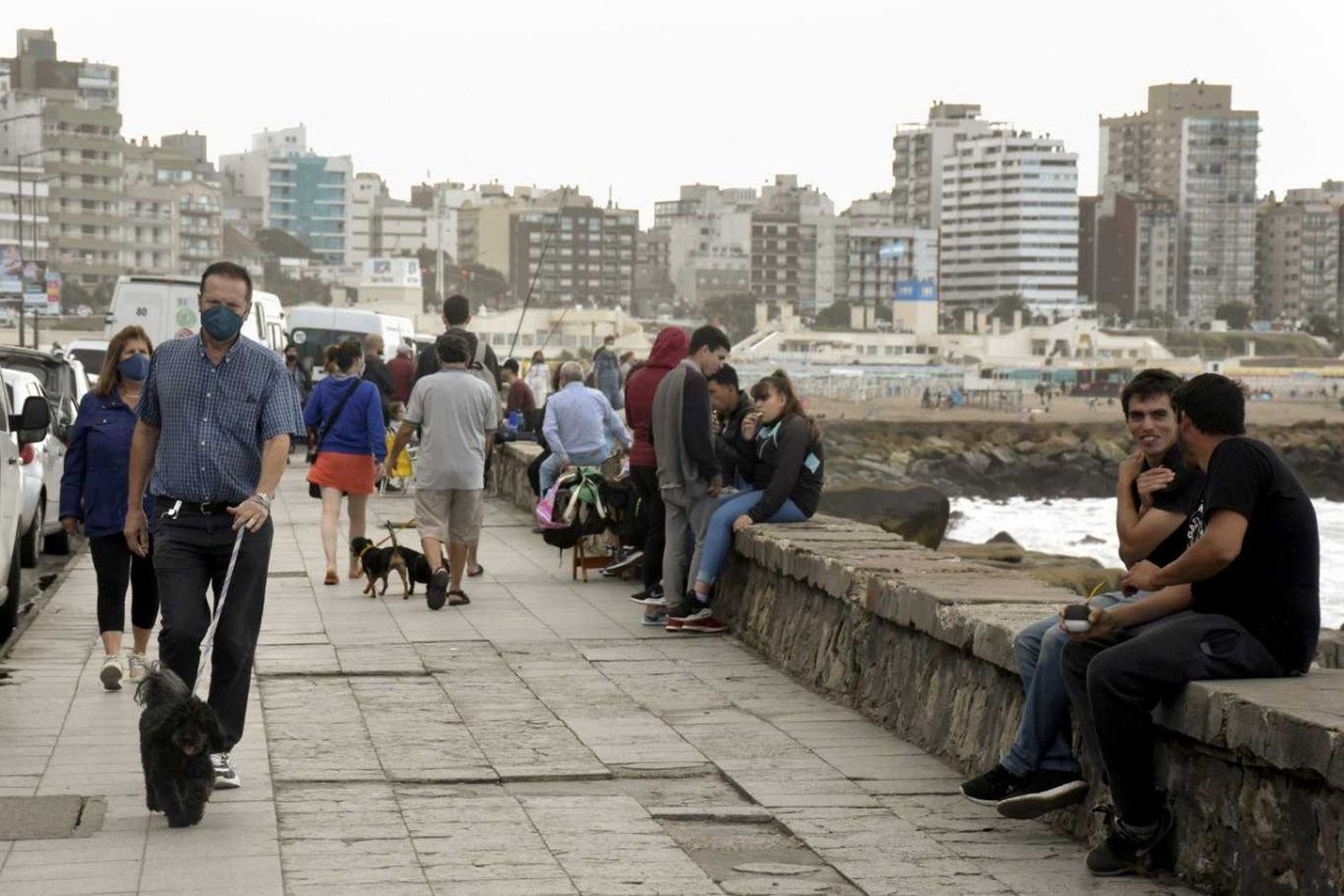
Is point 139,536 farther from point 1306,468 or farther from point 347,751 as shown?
point 1306,468

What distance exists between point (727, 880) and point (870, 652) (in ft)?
10.5

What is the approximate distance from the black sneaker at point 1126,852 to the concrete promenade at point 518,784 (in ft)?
0.18

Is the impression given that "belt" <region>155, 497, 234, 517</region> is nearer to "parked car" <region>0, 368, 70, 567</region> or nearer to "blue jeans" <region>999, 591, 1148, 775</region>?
"blue jeans" <region>999, 591, 1148, 775</region>

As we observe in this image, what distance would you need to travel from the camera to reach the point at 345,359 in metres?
15.2

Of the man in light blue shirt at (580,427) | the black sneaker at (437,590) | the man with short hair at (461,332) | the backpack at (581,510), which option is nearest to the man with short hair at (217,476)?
the black sneaker at (437,590)

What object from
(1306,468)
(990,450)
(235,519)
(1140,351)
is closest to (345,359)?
(235,519)

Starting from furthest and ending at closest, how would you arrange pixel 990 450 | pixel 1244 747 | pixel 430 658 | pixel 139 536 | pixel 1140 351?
pixel 1140 351
pixel 990 450
pixel 430 658
pixel 139 536
pixel 1244 747

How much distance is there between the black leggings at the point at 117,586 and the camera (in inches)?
396

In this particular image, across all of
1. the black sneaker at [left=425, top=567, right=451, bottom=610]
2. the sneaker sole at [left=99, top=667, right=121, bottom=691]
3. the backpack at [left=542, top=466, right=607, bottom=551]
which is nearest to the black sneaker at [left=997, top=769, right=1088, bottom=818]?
the sneaker sole at [left=99, top=667, right=121, bottom=691]

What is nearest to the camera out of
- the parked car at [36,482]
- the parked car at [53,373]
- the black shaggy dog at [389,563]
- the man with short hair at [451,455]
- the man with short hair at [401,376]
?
the man with short hair at [451,455]

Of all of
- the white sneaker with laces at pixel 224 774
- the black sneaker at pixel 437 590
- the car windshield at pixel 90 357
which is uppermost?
the car windshield at pixel 90 357

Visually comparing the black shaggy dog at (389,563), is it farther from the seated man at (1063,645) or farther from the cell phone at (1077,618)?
the cell phone at (1077,618)

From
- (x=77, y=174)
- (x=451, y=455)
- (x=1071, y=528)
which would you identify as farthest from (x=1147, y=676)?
(x=77, y=174)

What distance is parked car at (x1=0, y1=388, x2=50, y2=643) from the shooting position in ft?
37.4
